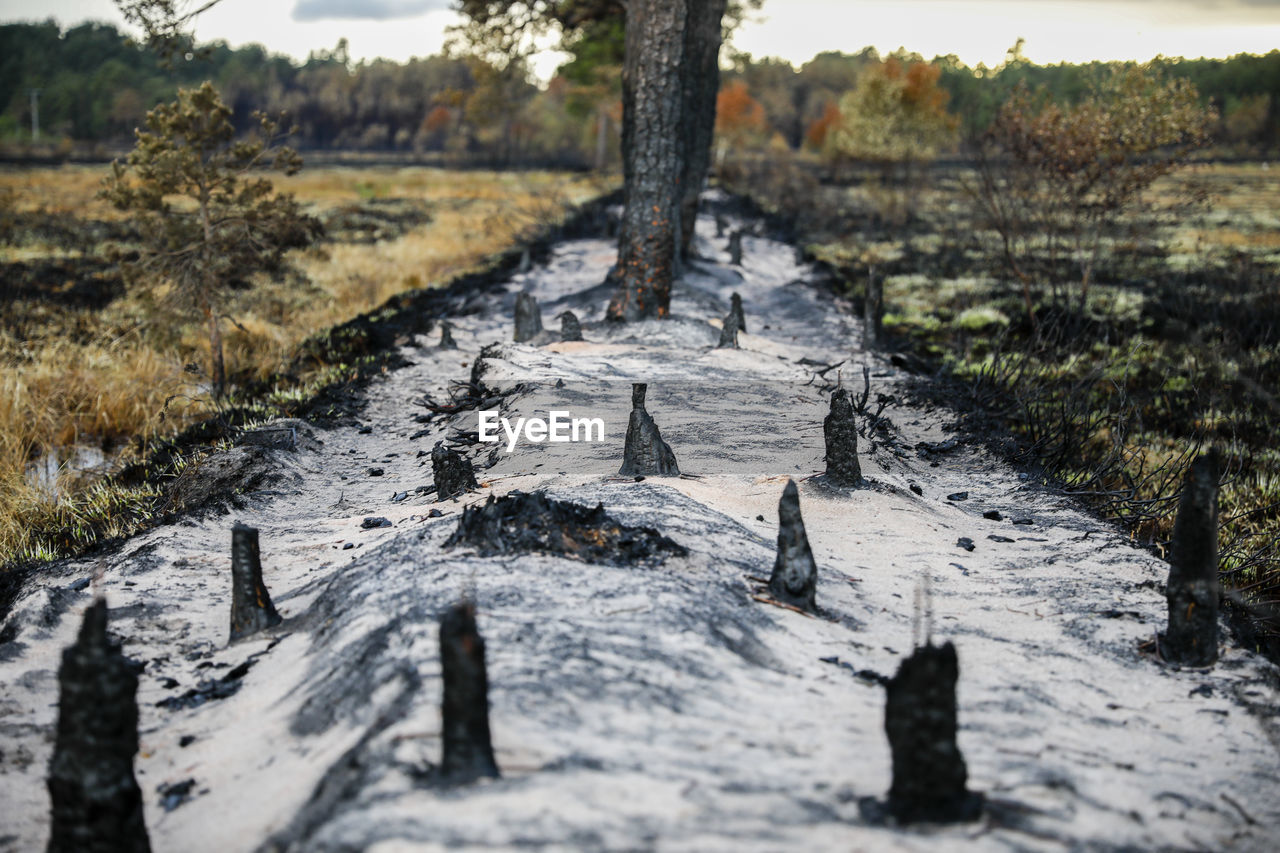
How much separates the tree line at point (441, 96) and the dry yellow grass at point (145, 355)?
3684mm

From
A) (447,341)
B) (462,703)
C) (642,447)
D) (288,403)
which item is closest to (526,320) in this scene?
(447,341)

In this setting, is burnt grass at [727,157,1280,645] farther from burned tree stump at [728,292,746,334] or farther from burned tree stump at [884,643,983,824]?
burned tree stump at [728,292,746,334]

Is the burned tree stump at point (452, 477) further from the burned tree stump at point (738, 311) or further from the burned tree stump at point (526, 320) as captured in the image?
the burned tree stump at point (738, 311)

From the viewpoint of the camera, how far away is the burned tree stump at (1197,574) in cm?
404

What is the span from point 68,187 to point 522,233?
2818cm

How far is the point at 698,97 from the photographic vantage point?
683 inches

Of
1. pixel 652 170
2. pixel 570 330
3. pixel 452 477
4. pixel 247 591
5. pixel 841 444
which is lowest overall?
pixel 247 591

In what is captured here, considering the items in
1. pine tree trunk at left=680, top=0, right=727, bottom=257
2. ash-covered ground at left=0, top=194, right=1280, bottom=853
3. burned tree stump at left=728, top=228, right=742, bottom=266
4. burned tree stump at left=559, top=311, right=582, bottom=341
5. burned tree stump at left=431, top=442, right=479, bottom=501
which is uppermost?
pine tree trunk at left=680, top=0, right=727, bottom=257

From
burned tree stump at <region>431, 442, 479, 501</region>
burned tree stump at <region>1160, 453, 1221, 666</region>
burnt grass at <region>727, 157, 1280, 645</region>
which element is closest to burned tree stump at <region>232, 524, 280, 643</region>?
burned tree stump at <region>431, 442, 479, 501</region>

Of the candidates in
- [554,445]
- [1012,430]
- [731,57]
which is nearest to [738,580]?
[554,445]

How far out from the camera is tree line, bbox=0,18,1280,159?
3912cm

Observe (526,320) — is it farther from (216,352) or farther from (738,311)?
(216,352)

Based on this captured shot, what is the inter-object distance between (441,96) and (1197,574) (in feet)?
55.5

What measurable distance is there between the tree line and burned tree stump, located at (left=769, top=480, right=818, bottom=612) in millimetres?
15269
